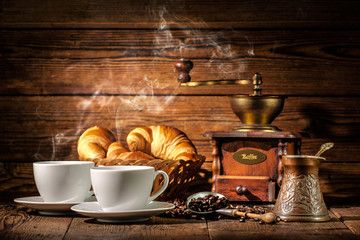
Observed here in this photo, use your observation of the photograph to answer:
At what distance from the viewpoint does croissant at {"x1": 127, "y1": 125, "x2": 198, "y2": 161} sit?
1.77 metres

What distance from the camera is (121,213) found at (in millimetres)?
1152

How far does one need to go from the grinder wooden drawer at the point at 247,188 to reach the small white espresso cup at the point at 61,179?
0.47 meters

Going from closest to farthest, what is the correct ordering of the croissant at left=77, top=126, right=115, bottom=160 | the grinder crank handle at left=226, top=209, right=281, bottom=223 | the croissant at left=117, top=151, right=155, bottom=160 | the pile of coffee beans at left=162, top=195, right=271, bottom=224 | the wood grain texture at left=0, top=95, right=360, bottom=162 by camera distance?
the grinder crank handle at left=226, top=209, right=281, bottom=223
the pile of coffee beans at left=162, top=195, right=271, bottom=224
the croissant at left=117, top=151, right=155, bottom=160
the croissant at left=77, top=126, right=115, bottom=160
the wood grain texture at left=0, top=95, right=360, bottom=162

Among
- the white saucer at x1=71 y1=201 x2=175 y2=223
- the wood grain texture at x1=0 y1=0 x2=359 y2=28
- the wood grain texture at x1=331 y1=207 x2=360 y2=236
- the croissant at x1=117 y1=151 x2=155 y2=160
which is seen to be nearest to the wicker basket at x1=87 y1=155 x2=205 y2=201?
the croissant at x1=117 y1=151 x2=155 y2=160

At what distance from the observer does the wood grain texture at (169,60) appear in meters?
2.00

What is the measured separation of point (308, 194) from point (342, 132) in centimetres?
82

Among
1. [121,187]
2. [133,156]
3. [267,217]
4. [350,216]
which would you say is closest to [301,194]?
[267,217]

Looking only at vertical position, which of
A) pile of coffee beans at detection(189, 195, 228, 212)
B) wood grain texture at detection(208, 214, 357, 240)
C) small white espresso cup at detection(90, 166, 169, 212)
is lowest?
wood grain texture at detection(208, 214, 357, 240)

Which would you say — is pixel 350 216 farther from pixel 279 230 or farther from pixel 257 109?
pixel 257 109

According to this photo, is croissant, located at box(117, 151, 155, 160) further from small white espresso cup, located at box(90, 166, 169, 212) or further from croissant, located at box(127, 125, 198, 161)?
small white espresso cup, located at box(90, 166, 169, 212)

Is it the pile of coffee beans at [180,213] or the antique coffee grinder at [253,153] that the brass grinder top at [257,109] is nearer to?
the antique coffee grinder at [253,153]

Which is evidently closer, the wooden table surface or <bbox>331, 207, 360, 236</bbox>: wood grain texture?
the wooden table surface

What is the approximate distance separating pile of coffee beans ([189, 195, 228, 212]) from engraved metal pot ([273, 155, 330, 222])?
0.53 ft

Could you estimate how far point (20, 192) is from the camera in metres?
2.01
